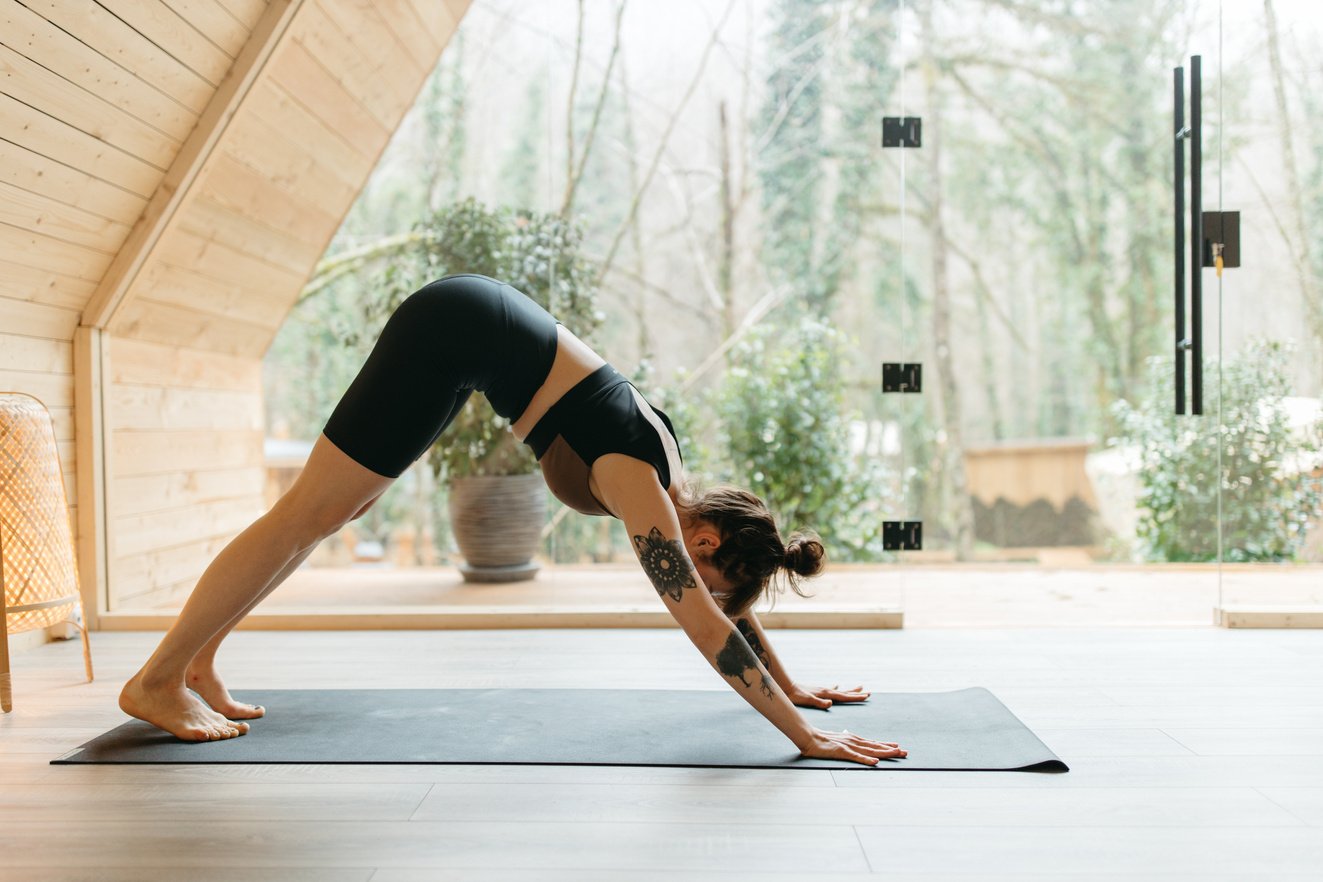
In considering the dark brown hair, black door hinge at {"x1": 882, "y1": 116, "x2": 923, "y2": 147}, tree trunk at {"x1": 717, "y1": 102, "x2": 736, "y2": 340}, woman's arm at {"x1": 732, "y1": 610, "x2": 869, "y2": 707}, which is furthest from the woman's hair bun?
tree trunk at {"x1": 717, "y1": 102, "x2": 736, "y2": 340}

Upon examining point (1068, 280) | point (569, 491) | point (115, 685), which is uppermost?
point (1068, 280)

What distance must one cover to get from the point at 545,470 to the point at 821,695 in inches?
31.1

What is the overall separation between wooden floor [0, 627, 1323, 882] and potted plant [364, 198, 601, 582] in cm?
115

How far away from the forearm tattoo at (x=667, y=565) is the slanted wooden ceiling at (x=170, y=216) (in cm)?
173

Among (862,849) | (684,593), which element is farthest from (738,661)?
(862,849)

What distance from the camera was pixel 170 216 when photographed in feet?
9.85

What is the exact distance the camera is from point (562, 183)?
11.2 ft

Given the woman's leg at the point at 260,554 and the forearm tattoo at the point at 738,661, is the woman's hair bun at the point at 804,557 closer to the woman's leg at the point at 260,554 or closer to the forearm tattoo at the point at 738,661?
the forearm tattoo at the point at 738,661

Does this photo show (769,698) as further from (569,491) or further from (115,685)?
(115,685)

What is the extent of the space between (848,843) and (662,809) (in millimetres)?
304

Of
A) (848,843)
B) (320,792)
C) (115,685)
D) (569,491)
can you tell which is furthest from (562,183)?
(848,843)

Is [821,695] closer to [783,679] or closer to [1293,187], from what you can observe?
[783,679]

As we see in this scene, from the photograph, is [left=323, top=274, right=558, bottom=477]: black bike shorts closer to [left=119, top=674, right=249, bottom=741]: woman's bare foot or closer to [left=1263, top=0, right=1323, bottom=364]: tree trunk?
[left=119, top=674, right=249, bottom=741]: woman's bare foot

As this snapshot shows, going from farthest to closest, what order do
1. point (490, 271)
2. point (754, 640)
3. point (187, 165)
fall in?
point (490, 271)
point (187, 165)
point (754, 640)
